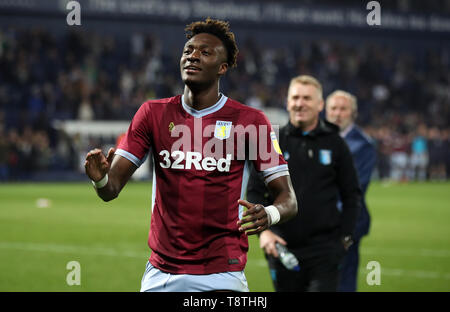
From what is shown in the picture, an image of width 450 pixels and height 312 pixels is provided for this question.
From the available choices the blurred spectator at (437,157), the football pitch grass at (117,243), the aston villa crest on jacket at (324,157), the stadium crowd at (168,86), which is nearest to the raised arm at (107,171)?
the aston villa crest on jacket at (324,157)

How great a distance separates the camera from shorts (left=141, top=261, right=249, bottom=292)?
3.38 metres

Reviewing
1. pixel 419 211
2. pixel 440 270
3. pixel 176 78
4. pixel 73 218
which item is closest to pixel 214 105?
pixel 440 270

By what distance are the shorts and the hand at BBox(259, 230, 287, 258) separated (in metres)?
1.83

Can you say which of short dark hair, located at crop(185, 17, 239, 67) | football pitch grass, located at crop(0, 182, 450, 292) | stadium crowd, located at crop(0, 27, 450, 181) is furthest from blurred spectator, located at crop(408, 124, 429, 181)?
short dark hair, located at crop(185, 17, 239, 67)

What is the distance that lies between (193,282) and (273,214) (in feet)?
1.73

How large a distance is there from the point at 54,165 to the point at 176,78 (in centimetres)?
790

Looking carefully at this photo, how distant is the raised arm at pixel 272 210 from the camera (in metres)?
3.25

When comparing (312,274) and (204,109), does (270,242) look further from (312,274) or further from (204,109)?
(204,109)

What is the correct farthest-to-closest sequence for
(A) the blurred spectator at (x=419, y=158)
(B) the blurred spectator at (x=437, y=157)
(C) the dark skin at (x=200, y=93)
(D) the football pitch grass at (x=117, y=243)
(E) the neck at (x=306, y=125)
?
(B) the blurred spectator at (x=437, y=157)
(A) the blurred spectator at (x=419, y=158)
(D) the football pitch grass at (x=117, y=243)
(E) the neck at (x=306, y=125)
(C) the dark skin at (x=200, y=93)

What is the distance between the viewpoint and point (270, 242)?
530 cm

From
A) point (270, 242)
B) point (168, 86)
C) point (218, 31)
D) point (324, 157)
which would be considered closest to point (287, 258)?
point (270, 242)

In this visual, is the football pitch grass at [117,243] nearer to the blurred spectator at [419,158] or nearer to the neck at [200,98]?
the neck at [200,98]

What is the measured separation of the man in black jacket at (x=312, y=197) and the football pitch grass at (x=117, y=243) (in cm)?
287

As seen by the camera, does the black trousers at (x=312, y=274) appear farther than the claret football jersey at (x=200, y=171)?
Yes
